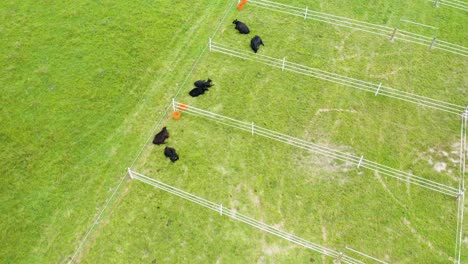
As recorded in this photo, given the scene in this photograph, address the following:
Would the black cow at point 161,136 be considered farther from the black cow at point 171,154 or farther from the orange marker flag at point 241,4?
the orange marker flag at point 241,4

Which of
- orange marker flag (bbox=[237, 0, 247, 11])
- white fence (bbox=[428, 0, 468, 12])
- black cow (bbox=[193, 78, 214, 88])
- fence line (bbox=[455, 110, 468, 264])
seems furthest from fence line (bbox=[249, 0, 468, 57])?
black cow (bbox=[193, 78, 214, 88])

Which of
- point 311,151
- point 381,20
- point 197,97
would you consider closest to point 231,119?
point 197,97

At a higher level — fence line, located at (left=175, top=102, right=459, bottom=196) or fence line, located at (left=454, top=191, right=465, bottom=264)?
fence line, located at (left=175, top=102, right=459, bottom=196)

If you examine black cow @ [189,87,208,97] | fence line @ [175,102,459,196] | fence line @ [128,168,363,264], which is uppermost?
black cow @ [189,87,208,97]

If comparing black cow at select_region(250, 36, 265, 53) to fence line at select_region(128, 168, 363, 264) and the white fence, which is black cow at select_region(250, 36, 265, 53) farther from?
the white fence

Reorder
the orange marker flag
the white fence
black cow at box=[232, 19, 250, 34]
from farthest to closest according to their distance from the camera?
the orange marker flag → the white fence → black cow at box=[232, 19, 250, 34]

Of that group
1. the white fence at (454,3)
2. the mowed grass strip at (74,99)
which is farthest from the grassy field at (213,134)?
the white fence at (454,3)
